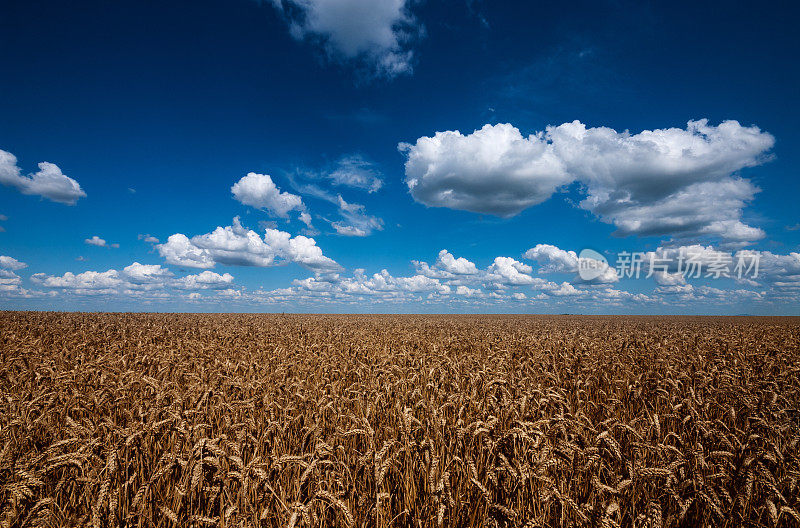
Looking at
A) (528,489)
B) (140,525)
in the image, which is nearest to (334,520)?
(140,525)

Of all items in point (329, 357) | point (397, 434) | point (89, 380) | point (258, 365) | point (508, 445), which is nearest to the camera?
point (508, 445)

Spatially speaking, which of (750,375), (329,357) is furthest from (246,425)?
(750,375)

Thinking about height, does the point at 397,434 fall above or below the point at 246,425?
below

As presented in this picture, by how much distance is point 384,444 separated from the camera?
324 centimetres

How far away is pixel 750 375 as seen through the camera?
848 cm

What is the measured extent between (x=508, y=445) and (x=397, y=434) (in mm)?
1528

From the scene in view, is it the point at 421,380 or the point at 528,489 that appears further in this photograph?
the point at 421,380

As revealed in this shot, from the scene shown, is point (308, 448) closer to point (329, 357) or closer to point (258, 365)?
point (258, 365)

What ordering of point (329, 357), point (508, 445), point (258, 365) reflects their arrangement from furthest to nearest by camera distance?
point (329, 357), point (258, 365), point (508, 445)

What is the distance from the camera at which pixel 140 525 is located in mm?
2818

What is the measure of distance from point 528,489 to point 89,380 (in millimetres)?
7708

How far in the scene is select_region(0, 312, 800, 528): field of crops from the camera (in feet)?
9.73

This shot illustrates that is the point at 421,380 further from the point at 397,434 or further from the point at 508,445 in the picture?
the point at 508,445

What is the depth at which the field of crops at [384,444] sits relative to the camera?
9.73ft
